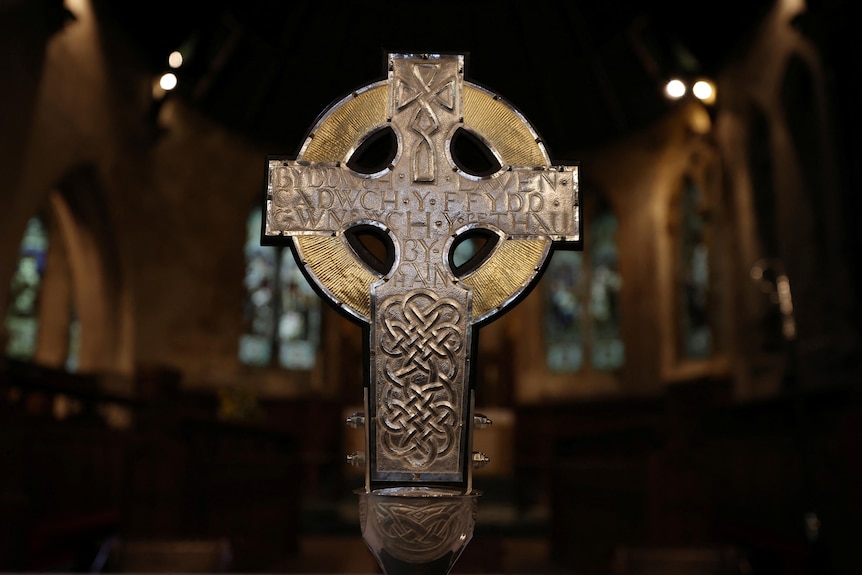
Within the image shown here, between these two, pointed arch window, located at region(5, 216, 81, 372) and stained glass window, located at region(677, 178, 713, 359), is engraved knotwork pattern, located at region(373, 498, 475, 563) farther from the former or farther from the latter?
stained glass window, located at region(677, 178, 713, 359)

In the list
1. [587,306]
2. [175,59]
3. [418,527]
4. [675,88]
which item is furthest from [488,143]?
[587,306]

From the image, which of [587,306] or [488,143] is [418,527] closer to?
[488,143]

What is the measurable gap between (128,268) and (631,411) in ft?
18.5

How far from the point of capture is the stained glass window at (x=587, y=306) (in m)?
9.62

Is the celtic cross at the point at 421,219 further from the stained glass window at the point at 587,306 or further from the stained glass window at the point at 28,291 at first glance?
the stained glass window at the point at 587,306

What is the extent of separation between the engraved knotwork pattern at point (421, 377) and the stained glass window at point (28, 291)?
24.4ft

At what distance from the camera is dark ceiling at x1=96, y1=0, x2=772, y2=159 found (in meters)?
8.38

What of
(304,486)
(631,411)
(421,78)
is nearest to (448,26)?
(631,411)

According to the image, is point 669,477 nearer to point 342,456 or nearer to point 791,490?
point 791,490

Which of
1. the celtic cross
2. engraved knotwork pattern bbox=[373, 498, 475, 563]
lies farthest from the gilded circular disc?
engraved knotwork pattern bbox=[373, 498, 475, 563]

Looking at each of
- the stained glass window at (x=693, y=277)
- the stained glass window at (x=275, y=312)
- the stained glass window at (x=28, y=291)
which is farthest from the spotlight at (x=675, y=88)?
the stained glass window at (x=28, y=291)

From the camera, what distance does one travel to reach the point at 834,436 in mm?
3697

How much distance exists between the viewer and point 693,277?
28.3 ft

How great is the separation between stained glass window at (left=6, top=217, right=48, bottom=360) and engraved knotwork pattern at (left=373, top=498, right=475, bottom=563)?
7.51m
